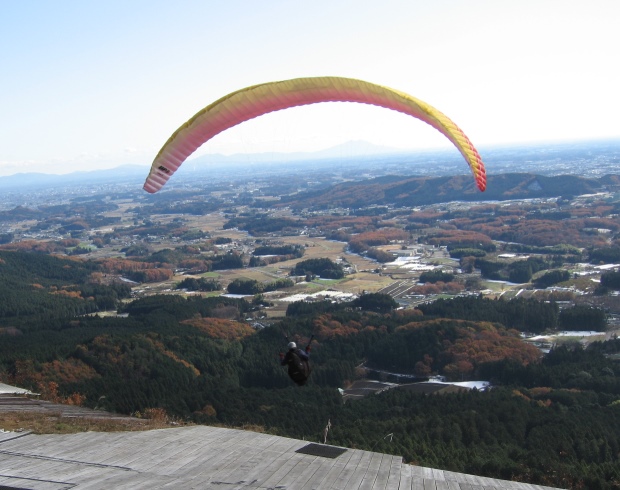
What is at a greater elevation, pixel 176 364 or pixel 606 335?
pixel 176 364

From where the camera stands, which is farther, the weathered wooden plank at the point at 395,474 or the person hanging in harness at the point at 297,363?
the person hanging in harness at the point at 297,363

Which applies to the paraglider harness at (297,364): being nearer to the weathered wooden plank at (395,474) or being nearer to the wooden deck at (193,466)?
the wooden deck at (193,466)

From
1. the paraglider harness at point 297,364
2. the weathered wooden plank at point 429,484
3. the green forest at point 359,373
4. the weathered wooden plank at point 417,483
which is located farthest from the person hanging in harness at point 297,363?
the green forest at point 359,373

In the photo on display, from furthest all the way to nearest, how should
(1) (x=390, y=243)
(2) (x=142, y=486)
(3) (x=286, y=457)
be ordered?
(1) (x=390, y=243)
(3) (x=286, y=457)
(2) (x=142, y=486)

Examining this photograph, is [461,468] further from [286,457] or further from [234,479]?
[234,479]

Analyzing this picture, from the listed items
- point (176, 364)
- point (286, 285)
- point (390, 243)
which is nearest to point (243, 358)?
point (176, 364)
